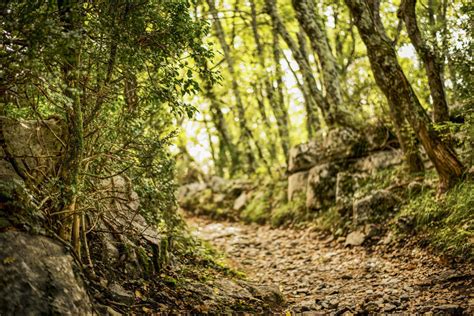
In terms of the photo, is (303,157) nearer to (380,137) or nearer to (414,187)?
(380,137)

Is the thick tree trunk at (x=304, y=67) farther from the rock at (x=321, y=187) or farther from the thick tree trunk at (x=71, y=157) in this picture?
the thick tree trunk at (x=71, y=157)

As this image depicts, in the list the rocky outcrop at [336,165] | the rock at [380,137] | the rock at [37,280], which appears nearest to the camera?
the rock at [37,280]

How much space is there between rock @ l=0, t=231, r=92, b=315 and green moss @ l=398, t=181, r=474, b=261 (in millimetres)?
5213

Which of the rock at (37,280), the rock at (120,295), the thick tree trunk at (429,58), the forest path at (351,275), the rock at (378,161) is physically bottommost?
the forest path at (351,275)

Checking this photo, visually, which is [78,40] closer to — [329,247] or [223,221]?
[329,247]

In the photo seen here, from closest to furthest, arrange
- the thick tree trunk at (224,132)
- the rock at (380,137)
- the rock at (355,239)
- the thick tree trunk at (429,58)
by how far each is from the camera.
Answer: the thick tree trunk at (429,58) < the rock at (355,239) < the rock at (380,137) < the thick tree trunk at (224,132)

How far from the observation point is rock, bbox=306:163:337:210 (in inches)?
416

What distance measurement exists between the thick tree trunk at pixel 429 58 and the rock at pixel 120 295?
655cm

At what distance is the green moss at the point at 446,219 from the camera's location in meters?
5.88

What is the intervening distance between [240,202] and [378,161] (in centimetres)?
560

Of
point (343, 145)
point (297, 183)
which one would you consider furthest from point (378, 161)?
point (297, 183)

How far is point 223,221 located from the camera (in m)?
13.9

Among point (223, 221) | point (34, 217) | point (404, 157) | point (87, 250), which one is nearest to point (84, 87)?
point (34, 217)

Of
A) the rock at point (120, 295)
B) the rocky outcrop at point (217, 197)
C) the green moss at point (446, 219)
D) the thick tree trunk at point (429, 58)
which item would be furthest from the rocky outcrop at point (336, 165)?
the rock at point (120, 295)
